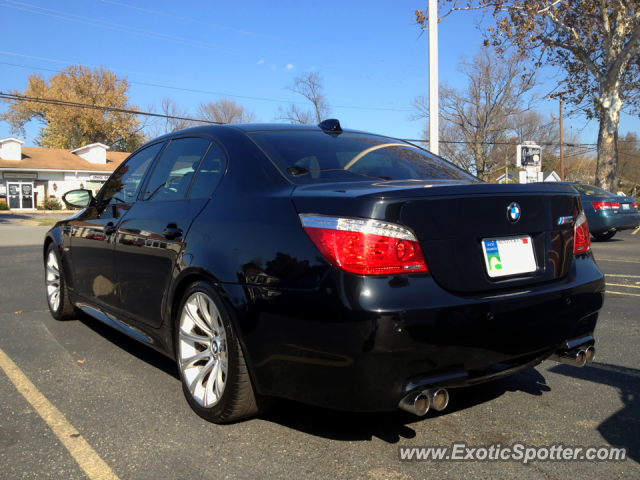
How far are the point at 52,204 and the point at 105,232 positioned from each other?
4584 centimetres

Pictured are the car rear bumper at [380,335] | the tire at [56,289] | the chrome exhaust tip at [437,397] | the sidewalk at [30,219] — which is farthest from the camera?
the sidewalk at [30,219]

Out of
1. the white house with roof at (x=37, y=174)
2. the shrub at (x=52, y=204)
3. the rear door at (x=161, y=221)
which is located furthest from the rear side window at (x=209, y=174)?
the shrub at (x=52, y=204)

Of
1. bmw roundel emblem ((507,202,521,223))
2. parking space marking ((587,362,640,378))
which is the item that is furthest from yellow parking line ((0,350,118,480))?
parking space marking ((587,362,640,378))

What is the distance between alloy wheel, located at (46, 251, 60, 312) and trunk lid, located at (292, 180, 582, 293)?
3.53 metres

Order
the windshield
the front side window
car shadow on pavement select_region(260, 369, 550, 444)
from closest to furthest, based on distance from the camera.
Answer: car shadow on pavement select_region(260, 369, 550, 444)
the front side window
the windshield

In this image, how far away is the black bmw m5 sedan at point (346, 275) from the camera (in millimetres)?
2318

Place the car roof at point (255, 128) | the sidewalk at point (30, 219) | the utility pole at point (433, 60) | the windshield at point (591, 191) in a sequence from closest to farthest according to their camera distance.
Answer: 1. the car roof at point (255, 128)
2. the utility pole at point (433, 60)
3. the windshield at point (591, 191)
4. the sidewalk at point (30, 219)

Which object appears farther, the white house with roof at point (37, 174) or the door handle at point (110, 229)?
the white house with roof at point (37, 174)

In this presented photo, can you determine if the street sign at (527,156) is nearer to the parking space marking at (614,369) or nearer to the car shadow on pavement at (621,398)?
the parking space marking at (614,369)

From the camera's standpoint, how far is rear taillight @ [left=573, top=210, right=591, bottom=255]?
2.99 meters

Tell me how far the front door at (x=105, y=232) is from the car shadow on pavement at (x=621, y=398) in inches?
122

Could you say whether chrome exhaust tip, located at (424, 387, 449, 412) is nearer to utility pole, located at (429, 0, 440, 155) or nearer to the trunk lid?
the trunk lid

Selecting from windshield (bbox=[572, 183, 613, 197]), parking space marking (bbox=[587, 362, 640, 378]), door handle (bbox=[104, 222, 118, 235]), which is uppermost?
windshield (bbox=[572, 183, 613, 197])

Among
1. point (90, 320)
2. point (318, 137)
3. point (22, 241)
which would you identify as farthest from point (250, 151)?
point (22, 241)
